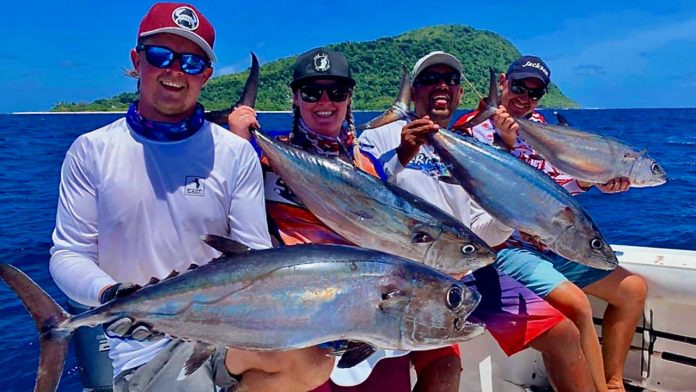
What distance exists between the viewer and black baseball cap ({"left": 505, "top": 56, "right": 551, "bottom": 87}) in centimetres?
326

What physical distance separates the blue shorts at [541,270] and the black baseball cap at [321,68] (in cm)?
117

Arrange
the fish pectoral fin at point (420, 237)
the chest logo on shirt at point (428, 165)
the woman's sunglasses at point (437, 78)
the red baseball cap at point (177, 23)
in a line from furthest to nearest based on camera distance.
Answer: the woman's sunglasses at point (437, 78) < the chest logo on shirt at point (428, 165) < the fish pectoral fin at point (420, 237) < the red baseball cap at point (177, 23)

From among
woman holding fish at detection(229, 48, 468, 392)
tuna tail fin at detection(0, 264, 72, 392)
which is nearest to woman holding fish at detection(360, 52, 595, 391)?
woman holding fish at detection(229, 48, 468, 392)

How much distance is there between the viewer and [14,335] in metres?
4.77

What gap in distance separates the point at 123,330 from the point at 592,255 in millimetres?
1768

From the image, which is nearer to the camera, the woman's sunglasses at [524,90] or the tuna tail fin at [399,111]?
the tuna tail fin at [399,111]

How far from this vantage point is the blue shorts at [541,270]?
109 inches

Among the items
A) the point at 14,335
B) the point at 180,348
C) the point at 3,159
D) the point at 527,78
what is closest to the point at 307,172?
the point at 180,348

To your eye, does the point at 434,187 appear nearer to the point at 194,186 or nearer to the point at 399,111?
the point at 399,111

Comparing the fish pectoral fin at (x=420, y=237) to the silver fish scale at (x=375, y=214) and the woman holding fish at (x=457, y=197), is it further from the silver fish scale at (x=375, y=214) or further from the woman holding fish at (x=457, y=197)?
the woman holding fish at (x=457, y=197)

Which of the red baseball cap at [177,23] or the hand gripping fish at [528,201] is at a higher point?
the red baseball cap at [177,23]

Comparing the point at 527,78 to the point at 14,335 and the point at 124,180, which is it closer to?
the point at 124,180

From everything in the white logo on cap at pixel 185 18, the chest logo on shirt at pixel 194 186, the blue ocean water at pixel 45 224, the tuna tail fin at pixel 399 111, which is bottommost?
the blue ocean water at pixel 45 224

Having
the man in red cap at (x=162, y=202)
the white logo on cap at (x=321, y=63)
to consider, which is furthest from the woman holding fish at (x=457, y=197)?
the man in red cap at (x=162, y=202)
